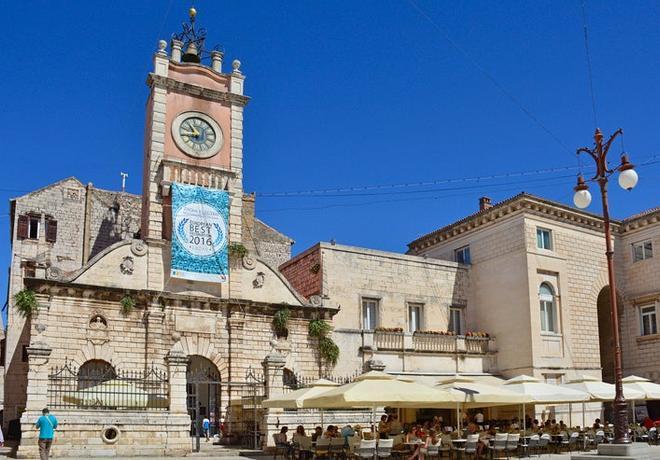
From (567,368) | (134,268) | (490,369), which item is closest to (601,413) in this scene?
(567,368)

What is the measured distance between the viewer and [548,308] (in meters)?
30.1

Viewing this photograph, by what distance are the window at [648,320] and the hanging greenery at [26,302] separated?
25157mm

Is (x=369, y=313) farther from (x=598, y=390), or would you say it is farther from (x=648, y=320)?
(x=648, y=320)

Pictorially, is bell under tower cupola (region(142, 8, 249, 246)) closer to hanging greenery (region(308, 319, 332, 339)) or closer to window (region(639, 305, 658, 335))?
hanging greenery (region(308, 319, 332, 339))

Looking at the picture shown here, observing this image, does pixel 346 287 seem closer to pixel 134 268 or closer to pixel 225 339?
pixel 225 339

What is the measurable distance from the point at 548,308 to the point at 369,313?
761 cm

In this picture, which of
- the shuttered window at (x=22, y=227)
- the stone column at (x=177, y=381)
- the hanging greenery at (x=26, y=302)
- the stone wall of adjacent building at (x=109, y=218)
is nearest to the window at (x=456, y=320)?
the stone column at (x=177, y=381)

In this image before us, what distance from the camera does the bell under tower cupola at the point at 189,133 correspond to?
83.1 ft

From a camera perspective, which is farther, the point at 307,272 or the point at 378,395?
the point at 307,272

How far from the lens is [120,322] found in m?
23.1

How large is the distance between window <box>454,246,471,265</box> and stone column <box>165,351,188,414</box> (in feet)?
51.6

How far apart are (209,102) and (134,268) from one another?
720cm

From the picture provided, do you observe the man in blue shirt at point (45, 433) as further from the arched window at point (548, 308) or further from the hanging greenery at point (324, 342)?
the arched window at point (548, 308)

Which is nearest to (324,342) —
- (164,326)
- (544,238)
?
(164,326)
